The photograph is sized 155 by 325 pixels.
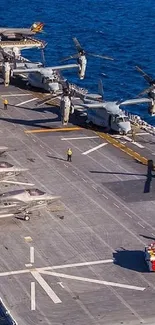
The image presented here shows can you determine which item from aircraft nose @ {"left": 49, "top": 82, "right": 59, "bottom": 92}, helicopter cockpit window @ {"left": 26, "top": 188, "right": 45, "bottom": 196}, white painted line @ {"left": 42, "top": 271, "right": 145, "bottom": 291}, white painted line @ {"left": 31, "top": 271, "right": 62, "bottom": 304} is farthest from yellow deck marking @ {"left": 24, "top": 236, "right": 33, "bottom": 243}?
aircraft nose @ {"left": 49, "top": 82, "right": 59, "bottom": 92}

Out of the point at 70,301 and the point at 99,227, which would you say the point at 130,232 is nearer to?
the point at 99,227

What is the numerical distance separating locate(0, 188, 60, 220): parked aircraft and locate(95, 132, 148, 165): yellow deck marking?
20736 millimetres

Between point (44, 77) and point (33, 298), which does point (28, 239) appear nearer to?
point (33, 298)

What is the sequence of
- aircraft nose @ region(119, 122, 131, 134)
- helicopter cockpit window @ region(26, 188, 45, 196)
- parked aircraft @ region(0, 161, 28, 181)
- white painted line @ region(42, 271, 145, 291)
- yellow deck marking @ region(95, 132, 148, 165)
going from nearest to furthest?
white painted line @ region(42, 271, 145, 291)
helicopter cockpit window @ region(26, 188, 45, 196)
parked aircraft @ region(0, 161, 28, 181)
yellow deck marking @ region(95, 132, 148, 165)
aircraft nose @ region(119, 122, 131, 134)

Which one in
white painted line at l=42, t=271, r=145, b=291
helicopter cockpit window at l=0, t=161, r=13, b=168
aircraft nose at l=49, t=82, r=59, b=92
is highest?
aircraft nose at l=49, t=82, r=59, b=92

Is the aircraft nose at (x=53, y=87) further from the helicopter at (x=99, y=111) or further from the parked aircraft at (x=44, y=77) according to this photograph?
the helicopter at (x=99, y=111)

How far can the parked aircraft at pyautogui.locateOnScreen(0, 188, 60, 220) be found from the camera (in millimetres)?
83938

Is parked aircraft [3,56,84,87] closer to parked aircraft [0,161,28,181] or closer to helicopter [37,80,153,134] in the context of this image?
helicopter [37,80,153,134]

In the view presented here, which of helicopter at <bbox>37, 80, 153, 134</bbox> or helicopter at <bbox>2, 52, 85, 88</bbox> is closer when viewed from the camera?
helicopter at <bbox>37, 80, 153, 134</bbox>

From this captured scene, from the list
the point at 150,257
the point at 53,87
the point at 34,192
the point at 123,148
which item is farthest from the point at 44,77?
the point at 150,257

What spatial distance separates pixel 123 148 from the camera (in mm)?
109250

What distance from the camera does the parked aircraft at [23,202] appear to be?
83.9 meters

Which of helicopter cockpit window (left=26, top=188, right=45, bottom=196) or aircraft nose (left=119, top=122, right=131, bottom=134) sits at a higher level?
aircraft nose (left=119, top=122, right=131, bottom=134)

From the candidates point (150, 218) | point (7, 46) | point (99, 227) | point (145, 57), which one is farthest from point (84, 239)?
point (145, 57)
